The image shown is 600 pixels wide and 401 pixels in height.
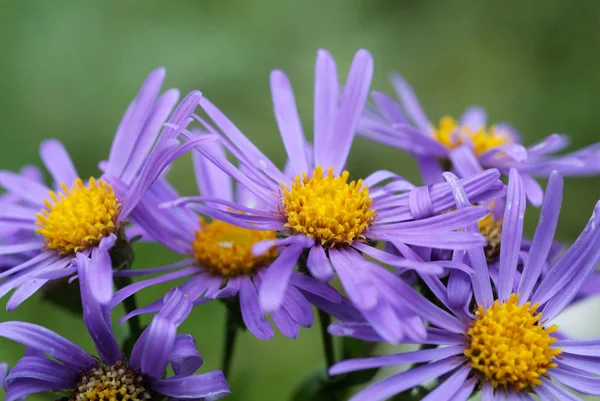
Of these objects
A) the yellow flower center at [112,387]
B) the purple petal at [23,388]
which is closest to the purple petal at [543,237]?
the yellow flower center at [112,387]

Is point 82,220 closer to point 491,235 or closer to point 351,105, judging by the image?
point 351,105

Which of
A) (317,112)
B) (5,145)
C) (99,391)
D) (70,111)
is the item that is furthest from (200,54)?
(99,391)

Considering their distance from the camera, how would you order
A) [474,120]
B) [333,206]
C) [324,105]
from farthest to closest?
[474,120], [324,105], [333,206]

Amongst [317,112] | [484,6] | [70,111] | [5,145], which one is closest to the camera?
[317,112]

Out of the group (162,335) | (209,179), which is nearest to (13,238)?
(209,179)

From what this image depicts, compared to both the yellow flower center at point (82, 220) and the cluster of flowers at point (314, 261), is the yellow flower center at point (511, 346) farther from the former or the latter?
the yellow flower center at point (82, 220)

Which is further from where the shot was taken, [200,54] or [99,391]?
[200,54]

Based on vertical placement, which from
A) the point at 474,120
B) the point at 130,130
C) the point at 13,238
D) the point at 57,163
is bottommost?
the point at 13,238

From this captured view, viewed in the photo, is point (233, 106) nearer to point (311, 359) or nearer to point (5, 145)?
point (5, 145)
